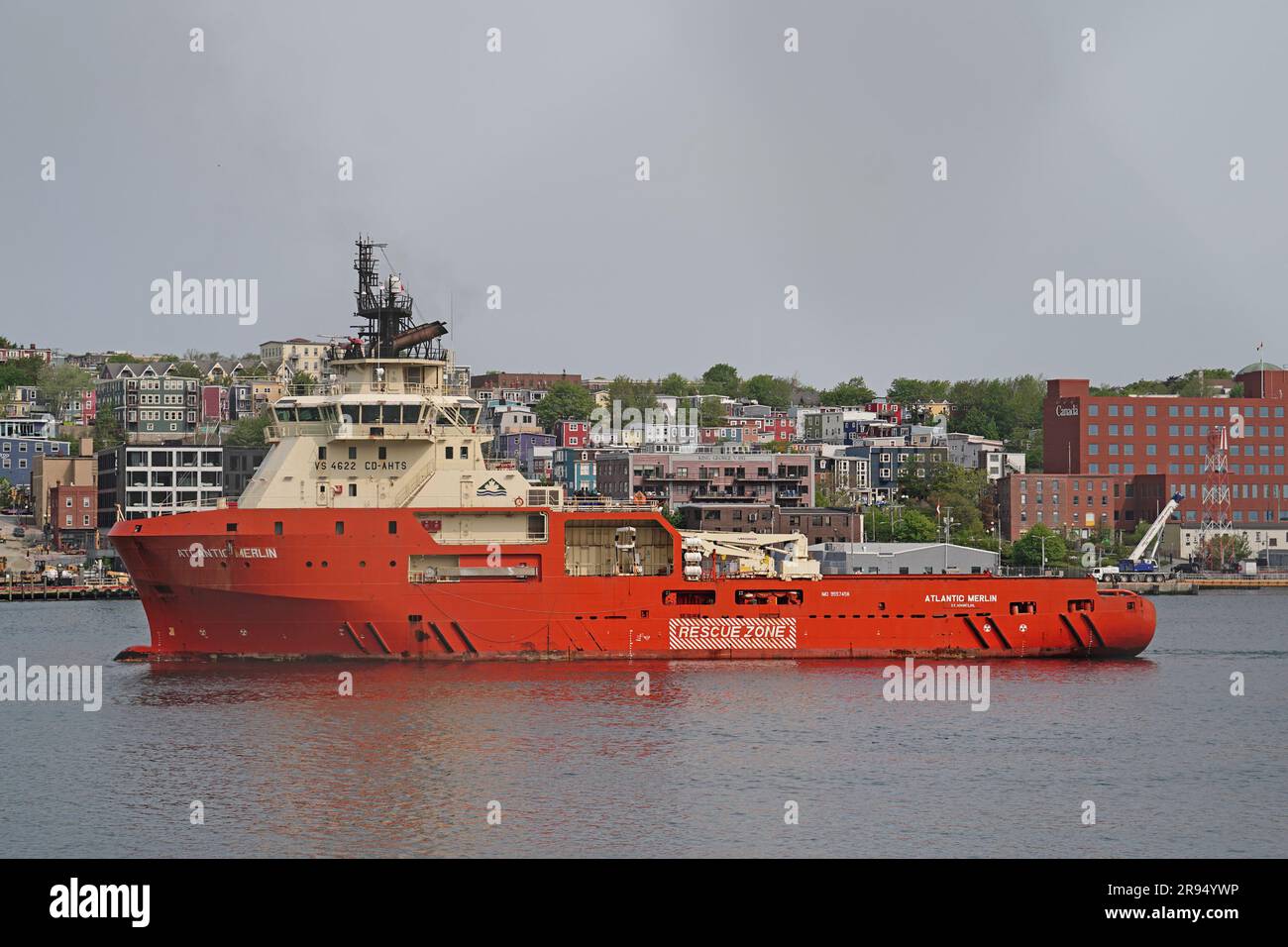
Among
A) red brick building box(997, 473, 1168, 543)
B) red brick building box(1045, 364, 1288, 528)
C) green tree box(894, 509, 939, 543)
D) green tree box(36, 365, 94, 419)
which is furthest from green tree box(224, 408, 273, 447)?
A: red brick building box(1045, 364, 1288, 528)

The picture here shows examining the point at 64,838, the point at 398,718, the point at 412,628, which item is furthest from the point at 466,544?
the point at 64,838

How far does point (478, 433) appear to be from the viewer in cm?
4716

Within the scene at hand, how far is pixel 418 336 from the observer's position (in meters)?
47.9

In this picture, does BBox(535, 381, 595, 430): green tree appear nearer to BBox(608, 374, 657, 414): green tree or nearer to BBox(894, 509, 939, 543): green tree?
BBox(608, 374, 657, 414): green tree

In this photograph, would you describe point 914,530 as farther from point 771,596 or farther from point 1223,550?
point 771,596

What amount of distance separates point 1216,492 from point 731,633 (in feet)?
252

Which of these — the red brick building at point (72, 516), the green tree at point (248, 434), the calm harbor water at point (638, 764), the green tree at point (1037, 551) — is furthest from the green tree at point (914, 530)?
the red brick building at point (72, 516)

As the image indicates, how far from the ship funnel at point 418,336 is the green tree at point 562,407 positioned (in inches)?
4104

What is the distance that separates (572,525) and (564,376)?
136 m

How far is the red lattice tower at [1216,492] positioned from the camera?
109m

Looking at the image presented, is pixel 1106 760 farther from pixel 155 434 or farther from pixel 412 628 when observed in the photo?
pixel 155 434

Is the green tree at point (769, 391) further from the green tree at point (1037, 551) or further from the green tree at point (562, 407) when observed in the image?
the green tree at point (1037, 551)

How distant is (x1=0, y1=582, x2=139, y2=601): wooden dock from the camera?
8900cm

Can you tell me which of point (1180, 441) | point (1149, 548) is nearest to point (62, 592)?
point (1149, 548)
